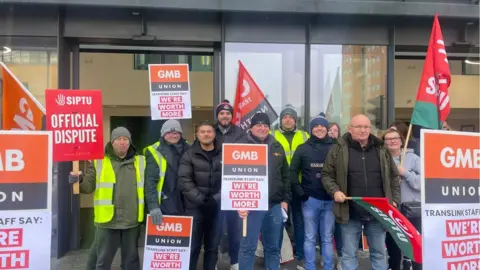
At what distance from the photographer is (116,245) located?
174 inches

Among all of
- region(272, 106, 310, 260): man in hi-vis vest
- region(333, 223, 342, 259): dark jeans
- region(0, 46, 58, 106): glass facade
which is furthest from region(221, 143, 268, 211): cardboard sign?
region(0, 46, 58, 106): glass facade

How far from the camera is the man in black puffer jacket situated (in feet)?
14.5

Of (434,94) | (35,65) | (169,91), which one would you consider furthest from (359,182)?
(35,65)

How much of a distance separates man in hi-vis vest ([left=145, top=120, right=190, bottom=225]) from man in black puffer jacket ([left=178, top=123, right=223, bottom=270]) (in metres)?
0.23

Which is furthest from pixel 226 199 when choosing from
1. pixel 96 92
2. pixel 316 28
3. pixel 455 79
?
pixel 455 79

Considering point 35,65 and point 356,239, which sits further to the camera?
point 35,65

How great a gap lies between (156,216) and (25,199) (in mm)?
1561

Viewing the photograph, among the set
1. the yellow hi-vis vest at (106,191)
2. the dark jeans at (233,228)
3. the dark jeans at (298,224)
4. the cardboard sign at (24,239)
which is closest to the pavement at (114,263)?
the dark jeans at (298,224)

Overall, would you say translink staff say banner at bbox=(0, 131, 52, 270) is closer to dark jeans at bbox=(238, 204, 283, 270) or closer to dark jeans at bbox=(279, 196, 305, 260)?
dark jeans at bbox=(238, 204, 283, 270)

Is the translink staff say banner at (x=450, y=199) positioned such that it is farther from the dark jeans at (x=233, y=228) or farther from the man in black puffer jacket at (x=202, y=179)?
the dark jeans at (x=233, y=228)

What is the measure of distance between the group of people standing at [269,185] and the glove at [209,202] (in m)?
0.01

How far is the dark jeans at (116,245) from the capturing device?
435cm

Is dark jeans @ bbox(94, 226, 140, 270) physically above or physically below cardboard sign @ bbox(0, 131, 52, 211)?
below

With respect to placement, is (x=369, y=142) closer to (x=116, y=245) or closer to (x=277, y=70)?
(x=116, y=245)
